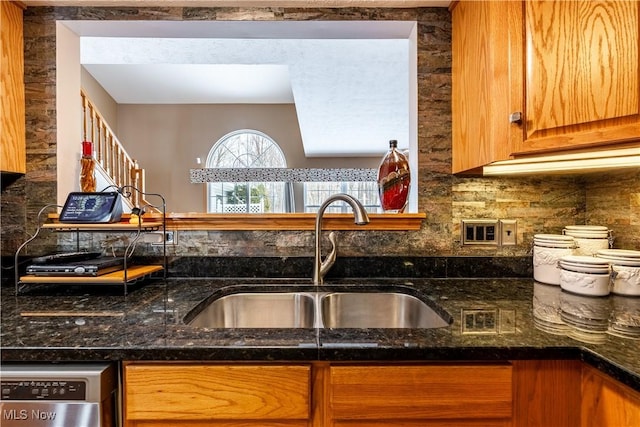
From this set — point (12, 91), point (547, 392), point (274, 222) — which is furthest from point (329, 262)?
point (12, 91)

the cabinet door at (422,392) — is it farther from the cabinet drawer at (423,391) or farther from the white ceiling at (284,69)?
the white ceiling at (284,69)

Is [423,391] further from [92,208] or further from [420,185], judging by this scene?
[92,208]

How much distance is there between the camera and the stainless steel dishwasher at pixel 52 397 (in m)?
0.75

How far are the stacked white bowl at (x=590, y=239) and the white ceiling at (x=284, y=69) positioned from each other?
32.7 inches

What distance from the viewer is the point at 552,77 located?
3.20ft

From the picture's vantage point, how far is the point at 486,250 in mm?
1460

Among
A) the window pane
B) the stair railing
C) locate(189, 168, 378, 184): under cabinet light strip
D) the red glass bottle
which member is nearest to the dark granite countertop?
the red glass bottle

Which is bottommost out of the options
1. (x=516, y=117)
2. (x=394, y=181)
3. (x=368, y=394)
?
(x=368, y=394)

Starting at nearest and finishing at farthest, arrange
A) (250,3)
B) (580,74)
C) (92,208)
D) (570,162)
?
(580,74) → (570,162) → (92,208) → (250,3)

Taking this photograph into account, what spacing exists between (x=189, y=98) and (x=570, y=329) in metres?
6.18

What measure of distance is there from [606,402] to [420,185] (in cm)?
91

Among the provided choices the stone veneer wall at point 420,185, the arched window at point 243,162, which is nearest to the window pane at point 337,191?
the arched window at point 243,162

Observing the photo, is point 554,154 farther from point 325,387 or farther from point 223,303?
point 223,303

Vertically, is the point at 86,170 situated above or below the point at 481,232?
above
